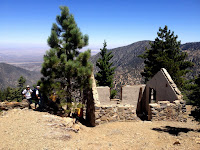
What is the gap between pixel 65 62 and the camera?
379 inches

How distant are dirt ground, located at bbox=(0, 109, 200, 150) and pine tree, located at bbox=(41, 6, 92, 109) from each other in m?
1.92

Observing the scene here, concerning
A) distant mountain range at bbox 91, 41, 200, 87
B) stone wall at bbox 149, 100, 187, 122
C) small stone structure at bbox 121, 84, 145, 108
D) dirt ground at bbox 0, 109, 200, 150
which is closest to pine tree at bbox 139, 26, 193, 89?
small stone structure at bbox 121, 84, 145, 108

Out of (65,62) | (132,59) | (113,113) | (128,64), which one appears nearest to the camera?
(65,62)

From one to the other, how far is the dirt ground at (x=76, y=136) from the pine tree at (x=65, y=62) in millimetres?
1916

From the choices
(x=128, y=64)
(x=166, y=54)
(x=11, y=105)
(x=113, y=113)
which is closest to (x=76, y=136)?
(x=113, y=113)

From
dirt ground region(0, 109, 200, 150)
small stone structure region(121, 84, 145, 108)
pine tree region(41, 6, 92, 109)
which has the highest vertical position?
pine tree region(41, 6, 92, 109)

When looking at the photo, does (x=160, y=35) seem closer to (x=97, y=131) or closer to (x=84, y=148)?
(x=97, y=131)

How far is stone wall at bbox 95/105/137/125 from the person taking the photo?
34.2 ft

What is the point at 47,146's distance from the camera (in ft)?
20.0

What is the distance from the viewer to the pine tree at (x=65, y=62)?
9.65 meters

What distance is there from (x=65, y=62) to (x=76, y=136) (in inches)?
152

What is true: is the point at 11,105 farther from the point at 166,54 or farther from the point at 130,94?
the point at 166,54

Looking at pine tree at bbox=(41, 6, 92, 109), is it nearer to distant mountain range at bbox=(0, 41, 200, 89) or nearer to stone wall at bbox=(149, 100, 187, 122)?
stone wall at bbox=(149, 100, 187, 122)

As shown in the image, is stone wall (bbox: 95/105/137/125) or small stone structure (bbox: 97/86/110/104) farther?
small stone structure (bbox: 97/86/110/104)
